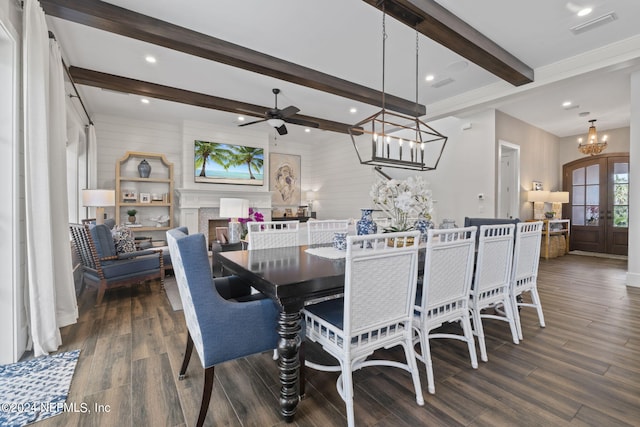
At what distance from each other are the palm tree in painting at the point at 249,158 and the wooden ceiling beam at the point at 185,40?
11.6ft

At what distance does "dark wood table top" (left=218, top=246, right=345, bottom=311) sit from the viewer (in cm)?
146

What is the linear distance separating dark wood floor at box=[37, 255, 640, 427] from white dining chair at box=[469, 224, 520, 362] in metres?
0.27

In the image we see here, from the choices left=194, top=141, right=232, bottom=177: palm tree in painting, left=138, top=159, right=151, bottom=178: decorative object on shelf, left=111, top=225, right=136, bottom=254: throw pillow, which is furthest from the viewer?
left=194, top=141, right=232, bottom=177: palm tree in painting

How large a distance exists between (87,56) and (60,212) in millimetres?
2391

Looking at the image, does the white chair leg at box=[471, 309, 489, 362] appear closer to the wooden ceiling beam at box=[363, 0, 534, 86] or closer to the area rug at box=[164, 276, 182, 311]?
the wooden ceiling beam at box=[363, 0, 534, 86]

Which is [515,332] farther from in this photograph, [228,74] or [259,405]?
[228,74]

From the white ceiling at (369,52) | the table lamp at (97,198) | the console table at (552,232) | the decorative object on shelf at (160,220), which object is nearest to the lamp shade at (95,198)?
the table lamp at (97,198)

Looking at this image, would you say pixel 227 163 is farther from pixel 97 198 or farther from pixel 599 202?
pixel 599 202

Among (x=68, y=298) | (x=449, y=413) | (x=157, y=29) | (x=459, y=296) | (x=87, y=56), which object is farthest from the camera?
(x=87, y=56)

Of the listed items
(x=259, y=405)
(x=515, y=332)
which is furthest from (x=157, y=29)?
(x=515, y=332)

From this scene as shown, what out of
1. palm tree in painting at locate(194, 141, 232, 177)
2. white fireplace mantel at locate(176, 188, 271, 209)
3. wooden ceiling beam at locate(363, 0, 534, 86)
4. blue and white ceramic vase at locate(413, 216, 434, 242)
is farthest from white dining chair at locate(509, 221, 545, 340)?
palm tree in painting at locate(194, 141, 232, 177)

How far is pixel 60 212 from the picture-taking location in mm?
2561

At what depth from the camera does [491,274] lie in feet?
7.50

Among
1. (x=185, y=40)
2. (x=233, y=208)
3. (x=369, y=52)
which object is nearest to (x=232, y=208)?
(x=233, y=208)
